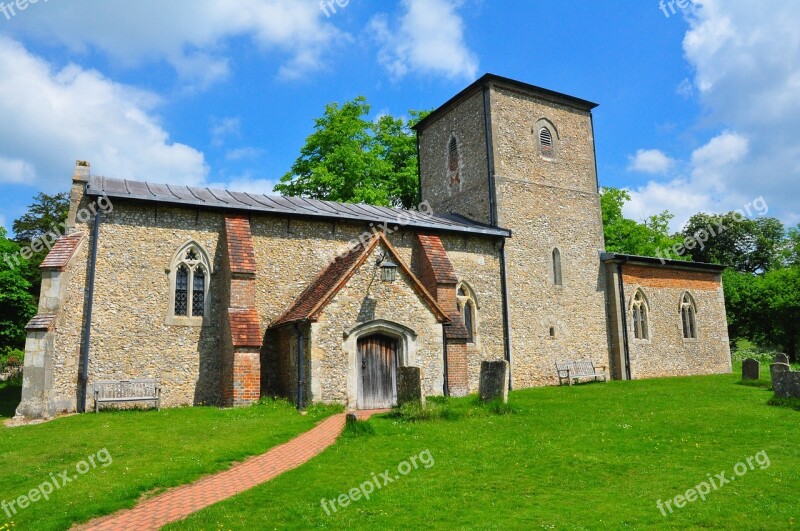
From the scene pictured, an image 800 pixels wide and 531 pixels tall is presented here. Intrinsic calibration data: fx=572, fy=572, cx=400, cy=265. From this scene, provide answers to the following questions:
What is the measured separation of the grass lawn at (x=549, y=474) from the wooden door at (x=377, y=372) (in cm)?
303

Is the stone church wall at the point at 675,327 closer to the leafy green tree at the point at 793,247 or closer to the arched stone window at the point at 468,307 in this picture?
the arched stone window at the point at 468,307

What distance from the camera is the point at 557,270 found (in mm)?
23047

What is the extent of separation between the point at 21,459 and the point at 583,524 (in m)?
9.01

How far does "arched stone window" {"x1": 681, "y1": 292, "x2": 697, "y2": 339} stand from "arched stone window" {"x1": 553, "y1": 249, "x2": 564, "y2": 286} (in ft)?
23.5

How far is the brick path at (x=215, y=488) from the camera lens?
6889mm

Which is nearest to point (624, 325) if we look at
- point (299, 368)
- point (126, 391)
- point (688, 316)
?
point (688, 316)

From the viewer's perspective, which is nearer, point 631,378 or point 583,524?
point 583,524

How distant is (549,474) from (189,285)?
1197 cm

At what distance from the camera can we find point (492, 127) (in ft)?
74.6

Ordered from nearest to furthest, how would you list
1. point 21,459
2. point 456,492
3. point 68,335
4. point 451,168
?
point 456,492, point 21,459, point 68,335, point 451,168

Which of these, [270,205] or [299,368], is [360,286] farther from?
[270,205]

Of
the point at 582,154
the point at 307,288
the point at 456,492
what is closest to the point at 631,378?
the point at 582,154

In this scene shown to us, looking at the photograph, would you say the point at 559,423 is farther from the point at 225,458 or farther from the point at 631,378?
the point at 631,378

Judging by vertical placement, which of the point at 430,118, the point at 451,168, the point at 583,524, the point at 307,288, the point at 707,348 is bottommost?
the point at 583,524
